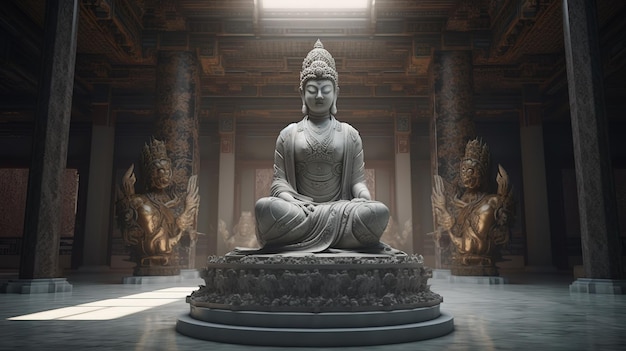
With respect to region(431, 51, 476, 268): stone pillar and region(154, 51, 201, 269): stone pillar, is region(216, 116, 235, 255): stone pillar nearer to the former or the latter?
region(154, 51, 201, 269): stone pillar

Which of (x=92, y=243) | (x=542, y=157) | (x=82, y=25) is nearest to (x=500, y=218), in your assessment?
(x=542, y=157)

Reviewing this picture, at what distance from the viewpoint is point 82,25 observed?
32.8 ft

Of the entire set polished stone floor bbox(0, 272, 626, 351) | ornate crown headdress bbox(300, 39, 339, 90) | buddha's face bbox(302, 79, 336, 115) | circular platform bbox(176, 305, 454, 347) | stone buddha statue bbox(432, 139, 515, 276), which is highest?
ornate crown headdress bbox(300, 39, 339, 90)

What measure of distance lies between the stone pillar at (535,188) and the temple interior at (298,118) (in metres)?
0.06

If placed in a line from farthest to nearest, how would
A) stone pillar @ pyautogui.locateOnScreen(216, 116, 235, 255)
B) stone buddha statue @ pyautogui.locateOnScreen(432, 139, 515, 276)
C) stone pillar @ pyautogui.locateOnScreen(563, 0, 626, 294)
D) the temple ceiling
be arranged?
stone pillar @ pyautogui.locateOnScreen(216, 116, 235, 255)
the temple ceiling
stone buddha statue @ pyautogui.locateOnScreen(432, 139, 515, 276)
stone pillar @ pyautogui.locateOnScreen(563, 0, 626, 294)

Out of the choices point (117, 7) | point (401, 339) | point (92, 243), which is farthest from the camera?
point (92, 243)

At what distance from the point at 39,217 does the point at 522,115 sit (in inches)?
503

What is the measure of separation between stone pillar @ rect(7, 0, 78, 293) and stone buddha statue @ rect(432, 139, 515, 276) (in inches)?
255

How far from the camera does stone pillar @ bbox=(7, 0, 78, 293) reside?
6238 mm

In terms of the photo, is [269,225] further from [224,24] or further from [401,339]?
[224,24]

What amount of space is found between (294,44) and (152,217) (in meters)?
5.48

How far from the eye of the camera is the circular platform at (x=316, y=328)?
117 inches

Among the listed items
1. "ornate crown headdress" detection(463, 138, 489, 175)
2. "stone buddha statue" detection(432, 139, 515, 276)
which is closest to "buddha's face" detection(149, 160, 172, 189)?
"stone buddha statue" detection(432, 139, 515, 276)

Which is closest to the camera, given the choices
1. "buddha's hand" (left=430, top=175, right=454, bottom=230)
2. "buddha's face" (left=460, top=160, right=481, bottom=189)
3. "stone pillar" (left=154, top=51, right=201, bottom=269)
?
"buddha's face" (left=460, top=160, right=481, bottom=189)
